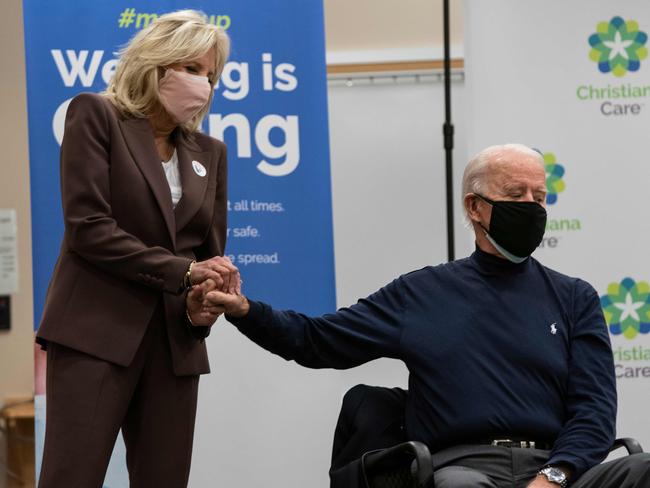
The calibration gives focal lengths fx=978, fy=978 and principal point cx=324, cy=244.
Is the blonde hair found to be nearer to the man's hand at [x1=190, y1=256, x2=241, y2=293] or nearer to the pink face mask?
the pink face mask

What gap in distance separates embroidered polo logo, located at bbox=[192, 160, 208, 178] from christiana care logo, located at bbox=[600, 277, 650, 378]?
2.11 metres

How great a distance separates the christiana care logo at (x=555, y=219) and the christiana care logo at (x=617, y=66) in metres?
0.29

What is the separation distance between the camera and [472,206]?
2.64m

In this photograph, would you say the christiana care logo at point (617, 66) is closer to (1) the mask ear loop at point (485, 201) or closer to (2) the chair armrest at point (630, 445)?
(1) the mask ear loop at point (485, 201)

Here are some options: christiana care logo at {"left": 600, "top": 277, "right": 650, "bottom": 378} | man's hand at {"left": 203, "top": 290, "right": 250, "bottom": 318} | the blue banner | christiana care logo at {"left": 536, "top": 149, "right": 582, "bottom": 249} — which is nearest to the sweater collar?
man's hand at {"left": 203, "top": 290, "right": 250, "bottom": 318}

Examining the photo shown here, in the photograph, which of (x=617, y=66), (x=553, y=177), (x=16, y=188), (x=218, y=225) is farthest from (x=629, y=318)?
(x=16, y=188)

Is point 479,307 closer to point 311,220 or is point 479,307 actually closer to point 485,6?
point 311,220

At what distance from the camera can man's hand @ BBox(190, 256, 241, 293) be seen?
2.19m

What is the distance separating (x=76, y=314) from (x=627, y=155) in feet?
8.36

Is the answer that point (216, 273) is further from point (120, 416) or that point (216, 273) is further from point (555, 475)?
point (555, 475)

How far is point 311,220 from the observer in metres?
3.62

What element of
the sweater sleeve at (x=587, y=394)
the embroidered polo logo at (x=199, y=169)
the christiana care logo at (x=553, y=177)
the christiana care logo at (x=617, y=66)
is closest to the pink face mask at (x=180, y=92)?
Result: the embroidered polo logo at (x=199, y=169)

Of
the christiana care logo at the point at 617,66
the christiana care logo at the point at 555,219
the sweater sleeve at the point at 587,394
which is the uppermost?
the christiana care logo at the point at 617,66

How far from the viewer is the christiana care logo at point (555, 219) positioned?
153 inches
